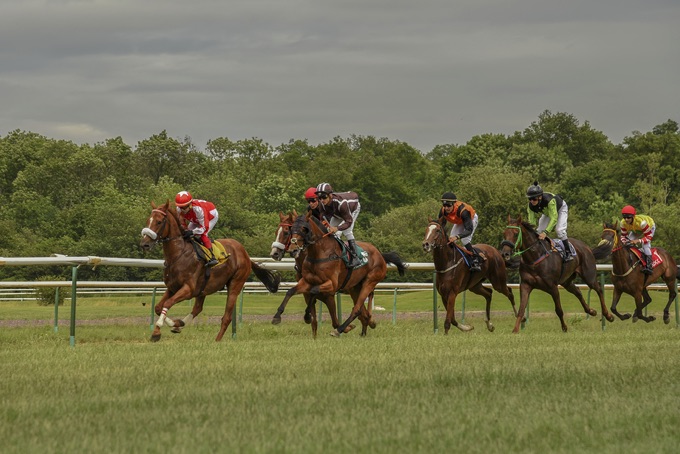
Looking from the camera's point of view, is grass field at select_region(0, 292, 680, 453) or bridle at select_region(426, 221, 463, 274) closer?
grass field at select_region(0, 292, 680, 453)

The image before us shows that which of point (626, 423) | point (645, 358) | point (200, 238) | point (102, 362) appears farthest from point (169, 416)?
point (200, 238)

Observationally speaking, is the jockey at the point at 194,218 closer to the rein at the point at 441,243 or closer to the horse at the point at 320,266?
the horse at the point at 320,266

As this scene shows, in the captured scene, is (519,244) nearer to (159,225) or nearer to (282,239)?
(282,239)

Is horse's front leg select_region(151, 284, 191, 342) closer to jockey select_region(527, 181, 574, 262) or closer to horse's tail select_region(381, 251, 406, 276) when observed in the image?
horse's tail select_region(381, 251, 406, 276)

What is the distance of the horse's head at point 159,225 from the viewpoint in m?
13.6

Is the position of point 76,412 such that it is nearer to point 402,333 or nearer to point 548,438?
point 548,438

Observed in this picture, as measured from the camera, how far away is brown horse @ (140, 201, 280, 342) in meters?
13.8

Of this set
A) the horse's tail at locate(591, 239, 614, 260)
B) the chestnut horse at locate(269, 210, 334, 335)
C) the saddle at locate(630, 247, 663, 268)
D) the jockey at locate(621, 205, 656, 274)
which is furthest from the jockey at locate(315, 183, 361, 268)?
the saddle at locate(630, 247, 663, 268)

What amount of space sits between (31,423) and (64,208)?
69126 mm

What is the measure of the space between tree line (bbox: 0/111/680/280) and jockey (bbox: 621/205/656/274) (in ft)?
97.3

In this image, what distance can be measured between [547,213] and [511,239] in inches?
38.4

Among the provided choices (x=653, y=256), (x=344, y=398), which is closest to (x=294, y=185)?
(x=653, y=256)

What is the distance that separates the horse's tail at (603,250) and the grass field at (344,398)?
7.01m

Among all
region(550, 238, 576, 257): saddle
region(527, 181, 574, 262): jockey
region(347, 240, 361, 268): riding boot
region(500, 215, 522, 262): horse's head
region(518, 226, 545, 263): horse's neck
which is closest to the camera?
region(347, 240, 361, 268): riding boot
